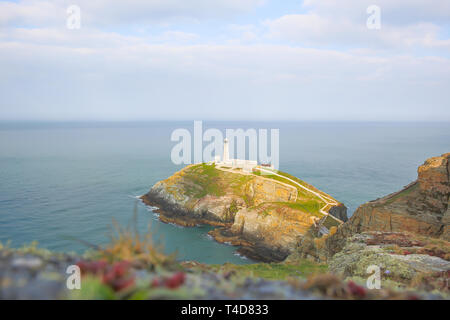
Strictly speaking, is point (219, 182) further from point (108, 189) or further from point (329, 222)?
point (108, 189)

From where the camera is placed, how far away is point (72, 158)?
93.4 meters

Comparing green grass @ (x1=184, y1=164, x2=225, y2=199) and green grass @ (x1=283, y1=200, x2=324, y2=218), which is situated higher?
green grass @ (x1=184, y1=164, x2=225, y2=199)

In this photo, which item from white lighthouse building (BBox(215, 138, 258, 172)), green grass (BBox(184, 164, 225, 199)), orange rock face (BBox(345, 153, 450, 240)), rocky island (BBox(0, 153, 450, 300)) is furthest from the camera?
white lighthouse building (BBox(215, 138, 258, 172))

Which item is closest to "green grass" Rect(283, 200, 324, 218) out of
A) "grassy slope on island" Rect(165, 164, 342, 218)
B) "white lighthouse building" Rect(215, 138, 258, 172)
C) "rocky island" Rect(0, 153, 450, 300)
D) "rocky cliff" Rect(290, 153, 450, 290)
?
"rocky island" Rect(0, 153, 450, 300)

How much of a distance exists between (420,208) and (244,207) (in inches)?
1060

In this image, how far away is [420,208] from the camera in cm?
Answer: 2208

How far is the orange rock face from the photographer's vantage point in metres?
21.1

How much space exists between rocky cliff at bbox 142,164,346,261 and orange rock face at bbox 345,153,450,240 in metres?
13.2

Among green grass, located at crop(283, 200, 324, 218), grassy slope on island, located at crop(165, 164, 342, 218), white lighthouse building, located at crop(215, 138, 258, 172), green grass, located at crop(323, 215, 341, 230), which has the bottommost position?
green grass, located at crop(323, 215, 341, 230)

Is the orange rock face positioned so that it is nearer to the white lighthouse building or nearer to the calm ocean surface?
the calm ocean surface

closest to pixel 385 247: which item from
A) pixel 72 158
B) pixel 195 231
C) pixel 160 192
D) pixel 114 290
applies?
pixel 114 290
